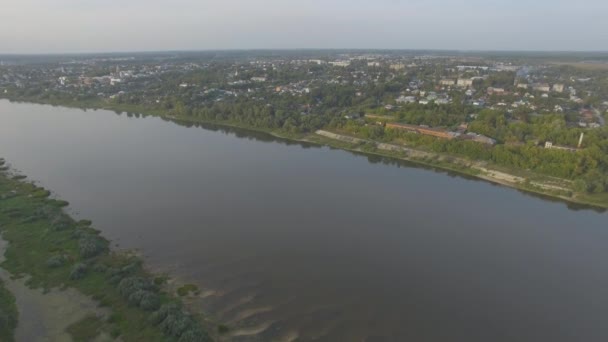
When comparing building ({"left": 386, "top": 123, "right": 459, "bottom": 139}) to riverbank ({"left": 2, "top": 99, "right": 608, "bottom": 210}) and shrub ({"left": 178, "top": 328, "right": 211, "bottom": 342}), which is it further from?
shrub ({"left": 178, "top": 328, "right": 211, "bottom": 342})

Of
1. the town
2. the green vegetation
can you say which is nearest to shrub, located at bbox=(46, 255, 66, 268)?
the green vegetation

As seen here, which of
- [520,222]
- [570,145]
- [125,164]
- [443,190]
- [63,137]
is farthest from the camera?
[63,137]

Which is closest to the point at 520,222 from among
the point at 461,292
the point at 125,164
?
the point at 461,292

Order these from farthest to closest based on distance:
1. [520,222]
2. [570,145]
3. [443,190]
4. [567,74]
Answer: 1. [567,74]
2. [570,145]
3. [443,190]
4. [520,222]

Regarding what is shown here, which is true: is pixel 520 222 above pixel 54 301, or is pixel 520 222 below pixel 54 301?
below

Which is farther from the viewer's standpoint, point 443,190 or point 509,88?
point 509,88

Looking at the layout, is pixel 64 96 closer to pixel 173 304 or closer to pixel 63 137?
pixel 63 137

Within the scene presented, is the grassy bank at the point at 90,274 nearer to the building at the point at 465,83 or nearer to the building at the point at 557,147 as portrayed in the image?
the building at the point at 557,147

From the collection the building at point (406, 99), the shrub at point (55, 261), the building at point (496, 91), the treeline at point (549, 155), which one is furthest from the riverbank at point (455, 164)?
the building at point (496, 91)
